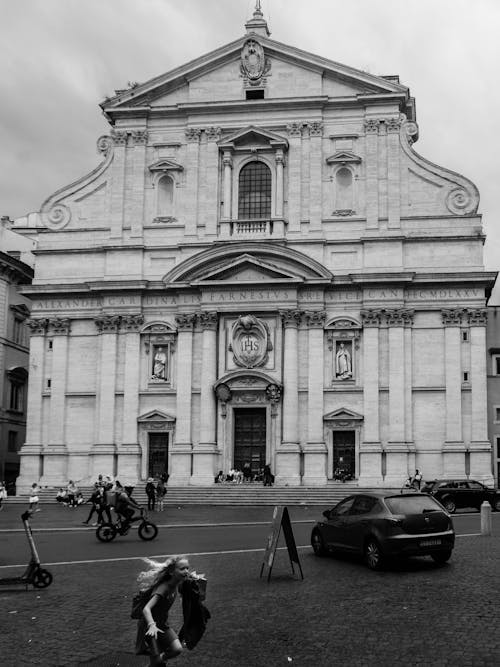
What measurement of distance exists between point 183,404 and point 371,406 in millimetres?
9912

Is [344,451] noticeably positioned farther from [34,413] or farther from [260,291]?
[34,413]

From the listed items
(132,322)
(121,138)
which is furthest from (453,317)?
(121,138)

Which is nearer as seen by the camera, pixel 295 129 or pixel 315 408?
pixel 315 408

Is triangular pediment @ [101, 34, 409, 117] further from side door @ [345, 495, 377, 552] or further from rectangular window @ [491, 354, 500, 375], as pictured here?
side door @ [345, 495, 377, 552]

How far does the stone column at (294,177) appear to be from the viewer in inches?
1957

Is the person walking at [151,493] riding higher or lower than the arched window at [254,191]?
lower

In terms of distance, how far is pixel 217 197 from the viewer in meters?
50.7

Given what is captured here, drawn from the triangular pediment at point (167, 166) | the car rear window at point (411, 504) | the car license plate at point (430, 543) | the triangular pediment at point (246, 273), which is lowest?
the car license plate at point (430, 543)

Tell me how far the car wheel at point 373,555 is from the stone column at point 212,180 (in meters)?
33.7

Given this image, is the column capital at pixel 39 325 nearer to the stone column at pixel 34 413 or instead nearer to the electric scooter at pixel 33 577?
the stone column at pixel 34 413

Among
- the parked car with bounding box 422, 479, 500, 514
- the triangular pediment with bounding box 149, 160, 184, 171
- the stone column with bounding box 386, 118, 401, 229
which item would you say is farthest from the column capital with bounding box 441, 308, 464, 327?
the triangular pediment with bounding box 149, 160, 184, 171

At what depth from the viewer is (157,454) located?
49.2 metres

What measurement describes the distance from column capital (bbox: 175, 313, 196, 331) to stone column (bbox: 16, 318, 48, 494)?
766 cm

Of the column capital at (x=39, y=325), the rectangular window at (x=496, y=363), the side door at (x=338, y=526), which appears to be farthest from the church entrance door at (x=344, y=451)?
the side door at (x=338, y=526)
